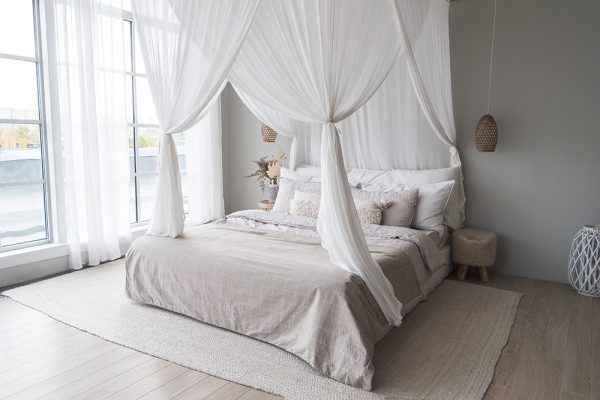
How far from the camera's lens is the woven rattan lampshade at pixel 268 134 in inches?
187

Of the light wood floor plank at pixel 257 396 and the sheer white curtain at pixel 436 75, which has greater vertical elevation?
the sheer white curtain at pixel 436 75

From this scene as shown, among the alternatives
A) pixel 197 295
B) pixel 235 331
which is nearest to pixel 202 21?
pixel 197 295

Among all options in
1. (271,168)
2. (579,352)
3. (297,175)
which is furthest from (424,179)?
(579,352)

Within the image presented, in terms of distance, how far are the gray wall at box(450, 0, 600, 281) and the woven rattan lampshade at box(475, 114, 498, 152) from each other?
161 mm

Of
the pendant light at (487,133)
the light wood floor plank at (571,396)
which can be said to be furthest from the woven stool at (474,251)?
the light wood floor plank at (571,396)

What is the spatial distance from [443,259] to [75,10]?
12.1ft

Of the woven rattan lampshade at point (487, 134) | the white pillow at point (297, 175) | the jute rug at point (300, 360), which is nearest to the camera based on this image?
the jute rug at point (300, 360)

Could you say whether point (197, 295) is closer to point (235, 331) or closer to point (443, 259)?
→ point (235, 331)

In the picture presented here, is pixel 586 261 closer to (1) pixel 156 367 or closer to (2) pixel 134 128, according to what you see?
(1) pixel 156 367

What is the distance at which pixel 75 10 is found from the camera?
3.71m

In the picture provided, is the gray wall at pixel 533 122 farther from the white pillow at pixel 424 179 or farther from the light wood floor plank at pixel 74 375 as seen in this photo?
the light wood floor plank at pixel 74 375

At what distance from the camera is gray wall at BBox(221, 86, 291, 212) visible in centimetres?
530

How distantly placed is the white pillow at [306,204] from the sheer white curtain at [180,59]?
40.5 inches

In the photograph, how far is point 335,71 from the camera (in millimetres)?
2398
